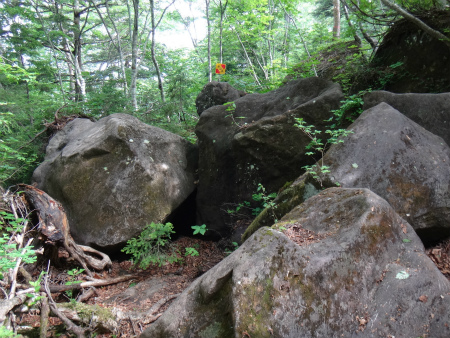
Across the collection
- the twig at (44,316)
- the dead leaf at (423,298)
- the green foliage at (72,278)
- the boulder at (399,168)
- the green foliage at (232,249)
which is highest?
the boulder at (399,168)

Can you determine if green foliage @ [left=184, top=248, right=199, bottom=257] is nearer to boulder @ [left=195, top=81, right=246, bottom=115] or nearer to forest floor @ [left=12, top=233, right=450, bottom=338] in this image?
forest floor @ [left=12, top=233, right=450, bottom=338]

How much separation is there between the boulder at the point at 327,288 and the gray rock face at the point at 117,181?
3941 millimetres

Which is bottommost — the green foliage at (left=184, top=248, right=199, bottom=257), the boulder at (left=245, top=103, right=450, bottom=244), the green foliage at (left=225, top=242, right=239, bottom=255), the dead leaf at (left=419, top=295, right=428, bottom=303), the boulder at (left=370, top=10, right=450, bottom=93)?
the green foliage at (left=184, top=248, right=199, bottom=257)

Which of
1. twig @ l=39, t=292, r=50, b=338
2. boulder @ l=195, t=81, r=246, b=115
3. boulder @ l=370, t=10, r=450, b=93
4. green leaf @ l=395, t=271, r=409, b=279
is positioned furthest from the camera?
boulder @ l=195, t=81, r=246, b=115

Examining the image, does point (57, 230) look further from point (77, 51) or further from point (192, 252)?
point (77, 51)

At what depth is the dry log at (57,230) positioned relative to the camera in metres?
5.47

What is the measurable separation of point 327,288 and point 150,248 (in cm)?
451

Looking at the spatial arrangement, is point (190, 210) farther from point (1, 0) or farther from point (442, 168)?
point (1, 0)

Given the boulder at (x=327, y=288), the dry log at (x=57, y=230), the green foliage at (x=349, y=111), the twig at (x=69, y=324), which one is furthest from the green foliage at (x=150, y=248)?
the green foliage at (x=349, y=111)

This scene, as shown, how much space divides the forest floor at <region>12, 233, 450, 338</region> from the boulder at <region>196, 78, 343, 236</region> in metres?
0.96

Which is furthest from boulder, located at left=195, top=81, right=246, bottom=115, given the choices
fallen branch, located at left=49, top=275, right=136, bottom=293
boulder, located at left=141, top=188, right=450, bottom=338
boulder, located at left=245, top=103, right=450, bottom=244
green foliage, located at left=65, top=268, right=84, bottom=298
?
boulder, located at left=141, top=188, right=450, bottom=338

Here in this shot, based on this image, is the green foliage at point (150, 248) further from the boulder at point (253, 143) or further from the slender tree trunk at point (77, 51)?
the slender tree trunk at point (77, 51)

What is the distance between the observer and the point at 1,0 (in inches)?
472

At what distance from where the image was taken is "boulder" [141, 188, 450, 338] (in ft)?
7.63
